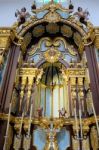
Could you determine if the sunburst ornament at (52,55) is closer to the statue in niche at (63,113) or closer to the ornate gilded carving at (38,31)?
the ornate gilded carving at (38,31)

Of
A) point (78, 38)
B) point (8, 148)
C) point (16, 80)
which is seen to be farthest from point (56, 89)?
point (8, 148)

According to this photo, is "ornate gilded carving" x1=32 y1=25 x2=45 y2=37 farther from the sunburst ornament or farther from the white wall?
the white wall

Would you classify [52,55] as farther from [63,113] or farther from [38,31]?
[63,113]

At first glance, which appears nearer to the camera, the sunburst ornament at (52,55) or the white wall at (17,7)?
the sunburst ornament at (52,55)

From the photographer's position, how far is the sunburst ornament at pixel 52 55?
6.22 m

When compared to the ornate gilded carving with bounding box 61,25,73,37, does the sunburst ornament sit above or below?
below

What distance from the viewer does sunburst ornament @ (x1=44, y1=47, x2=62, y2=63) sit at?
245 inches

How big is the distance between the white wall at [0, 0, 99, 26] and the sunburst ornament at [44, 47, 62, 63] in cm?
236

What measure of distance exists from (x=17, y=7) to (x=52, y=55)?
3261mm

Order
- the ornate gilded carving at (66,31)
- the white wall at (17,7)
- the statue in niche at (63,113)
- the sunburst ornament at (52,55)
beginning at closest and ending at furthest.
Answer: the statue in niche at (63,113), the sunburst ornament at (52,55), the ornate gilded carving at (66,31), the white wall at (17,7)

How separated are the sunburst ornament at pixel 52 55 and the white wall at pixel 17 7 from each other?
92.7 inches

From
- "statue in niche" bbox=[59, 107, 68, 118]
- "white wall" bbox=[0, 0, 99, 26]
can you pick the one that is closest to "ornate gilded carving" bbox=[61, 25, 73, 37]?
"white wall" bbox=[0, 0, 99, 26]

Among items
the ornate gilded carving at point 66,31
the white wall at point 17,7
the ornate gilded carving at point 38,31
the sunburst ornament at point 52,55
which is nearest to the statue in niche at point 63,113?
the sunburst ornament at point 52,55

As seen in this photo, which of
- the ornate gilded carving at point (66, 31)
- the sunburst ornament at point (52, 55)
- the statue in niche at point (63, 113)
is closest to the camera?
the statue in niche at point (63, 113)
